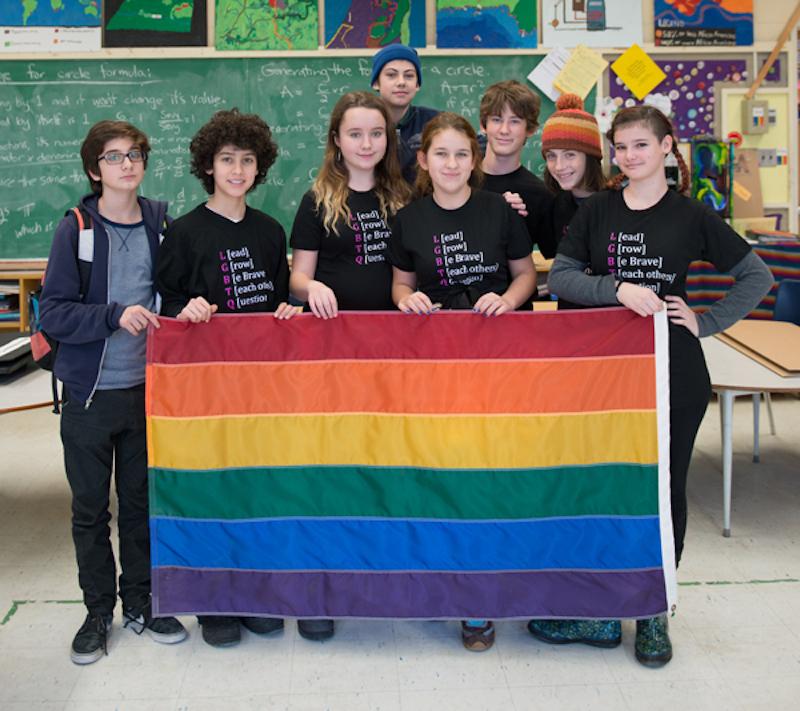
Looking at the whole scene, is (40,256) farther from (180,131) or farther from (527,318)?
(527,318)

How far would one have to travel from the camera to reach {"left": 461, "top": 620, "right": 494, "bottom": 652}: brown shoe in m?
2.41

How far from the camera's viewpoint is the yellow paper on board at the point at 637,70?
5.33 meters

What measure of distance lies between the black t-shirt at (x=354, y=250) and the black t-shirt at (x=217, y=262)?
0.12m

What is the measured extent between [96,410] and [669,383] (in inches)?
56.8

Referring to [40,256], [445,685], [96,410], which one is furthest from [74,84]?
[445,685]

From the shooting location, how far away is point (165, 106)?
5.25 metres

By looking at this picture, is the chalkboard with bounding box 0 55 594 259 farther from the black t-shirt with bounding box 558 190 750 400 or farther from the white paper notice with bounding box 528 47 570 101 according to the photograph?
the black t-shirt with bounding box 558 190 750 400

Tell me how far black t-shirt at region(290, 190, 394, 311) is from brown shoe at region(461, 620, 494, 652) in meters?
0.90

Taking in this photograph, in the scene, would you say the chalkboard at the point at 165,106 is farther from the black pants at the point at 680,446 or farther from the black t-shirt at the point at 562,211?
the black pants at the point at 680,446

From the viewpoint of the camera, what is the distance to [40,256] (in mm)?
5336

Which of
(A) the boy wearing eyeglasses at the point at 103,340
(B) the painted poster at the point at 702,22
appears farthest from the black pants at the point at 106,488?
(B) the painted poster at the point at 702,22

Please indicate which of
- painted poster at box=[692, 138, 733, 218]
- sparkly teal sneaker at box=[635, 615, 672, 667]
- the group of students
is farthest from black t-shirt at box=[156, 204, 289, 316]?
painted poster at box=[692, 138, 733, 218]

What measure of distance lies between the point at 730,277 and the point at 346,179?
2.38 metres

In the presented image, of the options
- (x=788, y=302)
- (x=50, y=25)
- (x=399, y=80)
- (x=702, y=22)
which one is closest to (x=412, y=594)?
(x=399, y=80)
